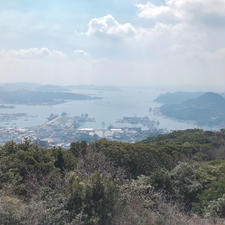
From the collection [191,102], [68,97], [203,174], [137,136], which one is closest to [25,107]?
[68,97]

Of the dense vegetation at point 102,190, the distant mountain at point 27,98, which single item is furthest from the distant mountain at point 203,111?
the dense vegetation at point 102,190

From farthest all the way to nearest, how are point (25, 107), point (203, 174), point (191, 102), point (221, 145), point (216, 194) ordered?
point (191, 102) < point (25, 107) < point (221, 145) < point (203, 174) < point (216, 194)

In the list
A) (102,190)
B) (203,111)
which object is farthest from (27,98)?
(102,190)

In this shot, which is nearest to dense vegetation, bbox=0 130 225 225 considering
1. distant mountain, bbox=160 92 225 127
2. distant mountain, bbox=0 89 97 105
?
distant mountain, bbox=160 92 225 127

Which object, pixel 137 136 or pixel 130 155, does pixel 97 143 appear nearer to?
pixel 130 155

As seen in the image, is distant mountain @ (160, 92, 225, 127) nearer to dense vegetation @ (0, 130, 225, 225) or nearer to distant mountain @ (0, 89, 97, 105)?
distant mountain @ (0, 89, 97, 105)

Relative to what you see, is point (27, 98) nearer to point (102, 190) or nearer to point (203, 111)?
point (203, 111)
